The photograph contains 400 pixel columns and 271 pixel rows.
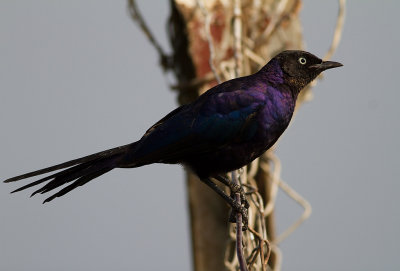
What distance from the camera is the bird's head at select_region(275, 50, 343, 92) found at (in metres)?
4.24

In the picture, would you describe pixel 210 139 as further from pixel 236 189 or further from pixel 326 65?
pixel 326 65

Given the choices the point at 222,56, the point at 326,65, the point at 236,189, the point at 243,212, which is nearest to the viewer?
the point at 243,212

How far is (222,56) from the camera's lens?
16.1 ft

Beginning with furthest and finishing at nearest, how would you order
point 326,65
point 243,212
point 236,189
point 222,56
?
1. point 222,56
2. point 326,65
3. point 236,189
4. point 243,212

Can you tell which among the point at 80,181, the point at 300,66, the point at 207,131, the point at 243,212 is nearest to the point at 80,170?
the point at 80,181

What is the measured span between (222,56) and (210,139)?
3.47ft

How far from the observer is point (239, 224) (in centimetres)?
329

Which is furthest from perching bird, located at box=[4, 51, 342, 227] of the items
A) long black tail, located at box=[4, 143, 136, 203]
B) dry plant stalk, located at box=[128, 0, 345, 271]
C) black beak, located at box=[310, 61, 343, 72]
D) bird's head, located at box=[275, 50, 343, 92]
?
dry plant stalk, located at box=[128, 0, 345, 271]

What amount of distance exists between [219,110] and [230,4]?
1.20 m

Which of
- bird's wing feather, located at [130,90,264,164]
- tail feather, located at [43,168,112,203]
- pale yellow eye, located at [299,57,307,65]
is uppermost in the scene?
pale yellow eye, located at [299,57,307,65]

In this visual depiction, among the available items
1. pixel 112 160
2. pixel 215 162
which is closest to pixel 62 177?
pixel 112 160

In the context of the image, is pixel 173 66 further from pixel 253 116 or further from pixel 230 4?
pixel 253 116

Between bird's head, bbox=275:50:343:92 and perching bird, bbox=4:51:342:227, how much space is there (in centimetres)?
19

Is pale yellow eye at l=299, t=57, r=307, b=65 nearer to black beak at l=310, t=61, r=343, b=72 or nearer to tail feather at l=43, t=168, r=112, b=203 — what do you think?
black beak at l=310, t=61, r=343, b=72
